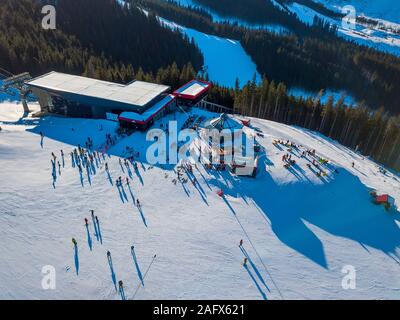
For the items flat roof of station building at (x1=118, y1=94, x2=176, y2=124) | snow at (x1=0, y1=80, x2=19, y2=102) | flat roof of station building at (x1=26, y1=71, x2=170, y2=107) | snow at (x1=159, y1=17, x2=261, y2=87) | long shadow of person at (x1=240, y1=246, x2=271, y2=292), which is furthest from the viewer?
snow at (x1=159, y1=17, x2=261, y2=87)

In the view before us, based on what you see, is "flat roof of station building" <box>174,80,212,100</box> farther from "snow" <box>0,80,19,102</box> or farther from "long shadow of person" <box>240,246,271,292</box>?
"long shadow of person" <box>240,246,271,292</box>

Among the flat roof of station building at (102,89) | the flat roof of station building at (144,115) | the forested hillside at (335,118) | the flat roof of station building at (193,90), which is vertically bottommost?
the forested hillside at (335,118)

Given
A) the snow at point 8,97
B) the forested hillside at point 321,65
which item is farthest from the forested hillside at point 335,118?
the forested hillside at point 321,65

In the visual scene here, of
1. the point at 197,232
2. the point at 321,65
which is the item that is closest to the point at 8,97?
the point at 197,232

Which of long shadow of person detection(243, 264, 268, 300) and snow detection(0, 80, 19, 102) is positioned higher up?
snow detection(0, 80, 19, 102)

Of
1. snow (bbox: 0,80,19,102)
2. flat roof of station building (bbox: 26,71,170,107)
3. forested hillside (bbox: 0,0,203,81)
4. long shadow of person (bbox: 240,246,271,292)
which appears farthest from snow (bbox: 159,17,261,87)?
long shadow of person (bbox: 240,246,271,292)

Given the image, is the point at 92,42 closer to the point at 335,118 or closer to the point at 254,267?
the point at 335,118

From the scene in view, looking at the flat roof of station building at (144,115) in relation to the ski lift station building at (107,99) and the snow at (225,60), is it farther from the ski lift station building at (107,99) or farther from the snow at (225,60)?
the snow at (225,60)
